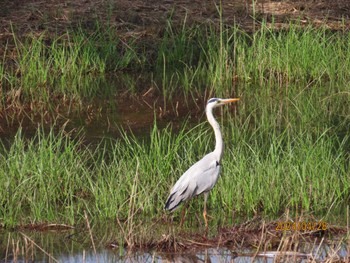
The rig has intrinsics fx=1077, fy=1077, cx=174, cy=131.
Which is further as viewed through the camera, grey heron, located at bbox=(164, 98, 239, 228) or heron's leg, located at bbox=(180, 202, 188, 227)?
heron's leg, located at bbox=(180, 202, 188, 227)

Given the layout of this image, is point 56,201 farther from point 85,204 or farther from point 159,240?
point 159,240

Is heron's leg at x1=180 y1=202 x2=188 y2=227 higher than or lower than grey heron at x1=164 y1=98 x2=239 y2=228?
lower

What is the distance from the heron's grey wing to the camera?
25.2ft

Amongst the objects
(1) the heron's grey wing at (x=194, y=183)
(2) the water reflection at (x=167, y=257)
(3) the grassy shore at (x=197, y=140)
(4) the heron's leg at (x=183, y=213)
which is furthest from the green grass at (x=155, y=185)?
(2) the water reflection at (x=167, y=257)

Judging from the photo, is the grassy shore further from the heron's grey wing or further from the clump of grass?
the heron's grey wing

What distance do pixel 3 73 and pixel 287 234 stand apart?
6253 mm

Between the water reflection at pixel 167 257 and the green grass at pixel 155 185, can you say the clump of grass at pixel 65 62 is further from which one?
the water reflection at pixel 167 257

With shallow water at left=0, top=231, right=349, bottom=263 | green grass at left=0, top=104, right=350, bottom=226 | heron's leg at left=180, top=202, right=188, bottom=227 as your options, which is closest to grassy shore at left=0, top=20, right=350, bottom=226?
green grass at left=0, top=104, right=350, bottom=226

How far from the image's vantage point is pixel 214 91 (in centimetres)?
1217

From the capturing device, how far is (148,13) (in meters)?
14.4

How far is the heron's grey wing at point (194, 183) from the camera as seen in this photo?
7684 millimetres

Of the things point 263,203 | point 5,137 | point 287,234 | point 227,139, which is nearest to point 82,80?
point 5,137

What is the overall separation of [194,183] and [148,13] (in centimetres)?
700

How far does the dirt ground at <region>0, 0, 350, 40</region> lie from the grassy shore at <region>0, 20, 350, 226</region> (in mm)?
391
